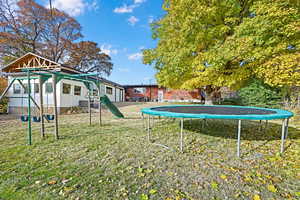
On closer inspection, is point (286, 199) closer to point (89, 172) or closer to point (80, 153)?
point (89, 172)

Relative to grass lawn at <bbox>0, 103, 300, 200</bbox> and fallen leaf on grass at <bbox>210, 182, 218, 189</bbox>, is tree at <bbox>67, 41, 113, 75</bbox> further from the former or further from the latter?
fallen leaf on grass at <bbox>210, 182, 218, 189</bbox>

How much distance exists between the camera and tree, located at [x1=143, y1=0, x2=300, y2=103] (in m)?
4.98

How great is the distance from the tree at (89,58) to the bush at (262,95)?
21.9 m

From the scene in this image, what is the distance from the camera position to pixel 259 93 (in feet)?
31.0

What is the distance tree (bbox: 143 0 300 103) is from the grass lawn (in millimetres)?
3640

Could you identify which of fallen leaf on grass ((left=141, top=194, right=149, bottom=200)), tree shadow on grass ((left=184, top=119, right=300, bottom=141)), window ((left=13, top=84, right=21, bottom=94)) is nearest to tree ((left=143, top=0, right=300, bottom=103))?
tree shadow on grass ((left=184, top=119, right=300, bottom=141))

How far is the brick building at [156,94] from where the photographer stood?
62.7 feet

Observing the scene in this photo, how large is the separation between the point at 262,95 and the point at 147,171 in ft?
36.1

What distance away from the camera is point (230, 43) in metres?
5.30

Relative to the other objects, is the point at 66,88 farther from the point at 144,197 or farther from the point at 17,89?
the point at 144,197

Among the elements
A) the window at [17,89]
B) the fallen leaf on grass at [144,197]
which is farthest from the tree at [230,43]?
the window at [17,89]

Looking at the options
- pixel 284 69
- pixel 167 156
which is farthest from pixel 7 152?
pixel 284 69

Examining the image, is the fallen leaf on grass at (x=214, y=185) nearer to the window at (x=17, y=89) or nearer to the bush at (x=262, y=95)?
the bush at (x=262, y=95)

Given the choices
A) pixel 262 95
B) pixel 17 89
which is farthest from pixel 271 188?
pixel 17 89
